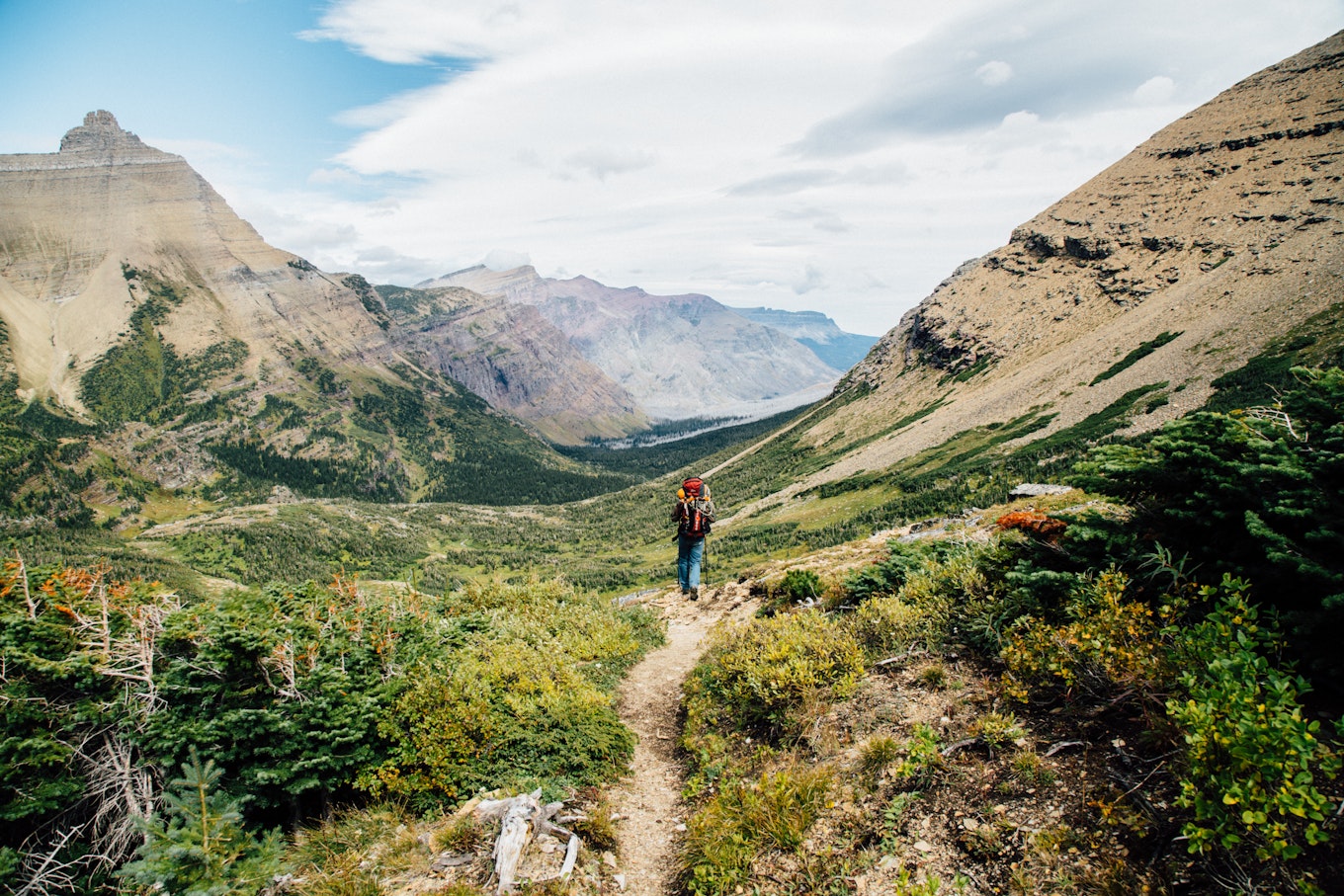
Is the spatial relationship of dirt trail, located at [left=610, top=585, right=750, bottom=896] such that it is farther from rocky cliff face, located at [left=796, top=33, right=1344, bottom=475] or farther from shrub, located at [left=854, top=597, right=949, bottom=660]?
rocky cliff face, located at [left=796, top=33, right=1344, bottom=475]

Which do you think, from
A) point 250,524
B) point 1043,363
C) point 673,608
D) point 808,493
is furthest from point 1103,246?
point 250,524

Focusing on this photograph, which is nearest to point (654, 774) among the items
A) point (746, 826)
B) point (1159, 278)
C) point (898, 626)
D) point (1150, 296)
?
point (746, 826)

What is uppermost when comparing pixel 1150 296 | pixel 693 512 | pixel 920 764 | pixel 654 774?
pixel 1150 296

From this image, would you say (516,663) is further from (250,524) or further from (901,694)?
(250,524)

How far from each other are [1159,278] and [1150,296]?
462 cm

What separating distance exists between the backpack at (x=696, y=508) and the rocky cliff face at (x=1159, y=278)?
48.0 meters

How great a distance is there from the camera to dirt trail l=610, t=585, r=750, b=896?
23.6ft

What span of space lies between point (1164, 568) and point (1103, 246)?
392 ft

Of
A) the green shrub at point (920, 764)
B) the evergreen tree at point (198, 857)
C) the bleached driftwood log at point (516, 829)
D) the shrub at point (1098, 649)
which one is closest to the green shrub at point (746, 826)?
the green shrub at point (920, 764)

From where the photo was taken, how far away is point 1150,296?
82938mm

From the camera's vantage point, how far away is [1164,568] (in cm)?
652

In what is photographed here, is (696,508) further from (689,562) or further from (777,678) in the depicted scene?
(777,678)

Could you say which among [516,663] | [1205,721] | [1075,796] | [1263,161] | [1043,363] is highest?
[1263,161]

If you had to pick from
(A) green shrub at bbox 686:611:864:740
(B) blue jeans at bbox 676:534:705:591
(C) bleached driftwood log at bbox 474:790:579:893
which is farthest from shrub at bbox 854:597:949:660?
→ (B) blue jeans at bbox 676:534:705:591
